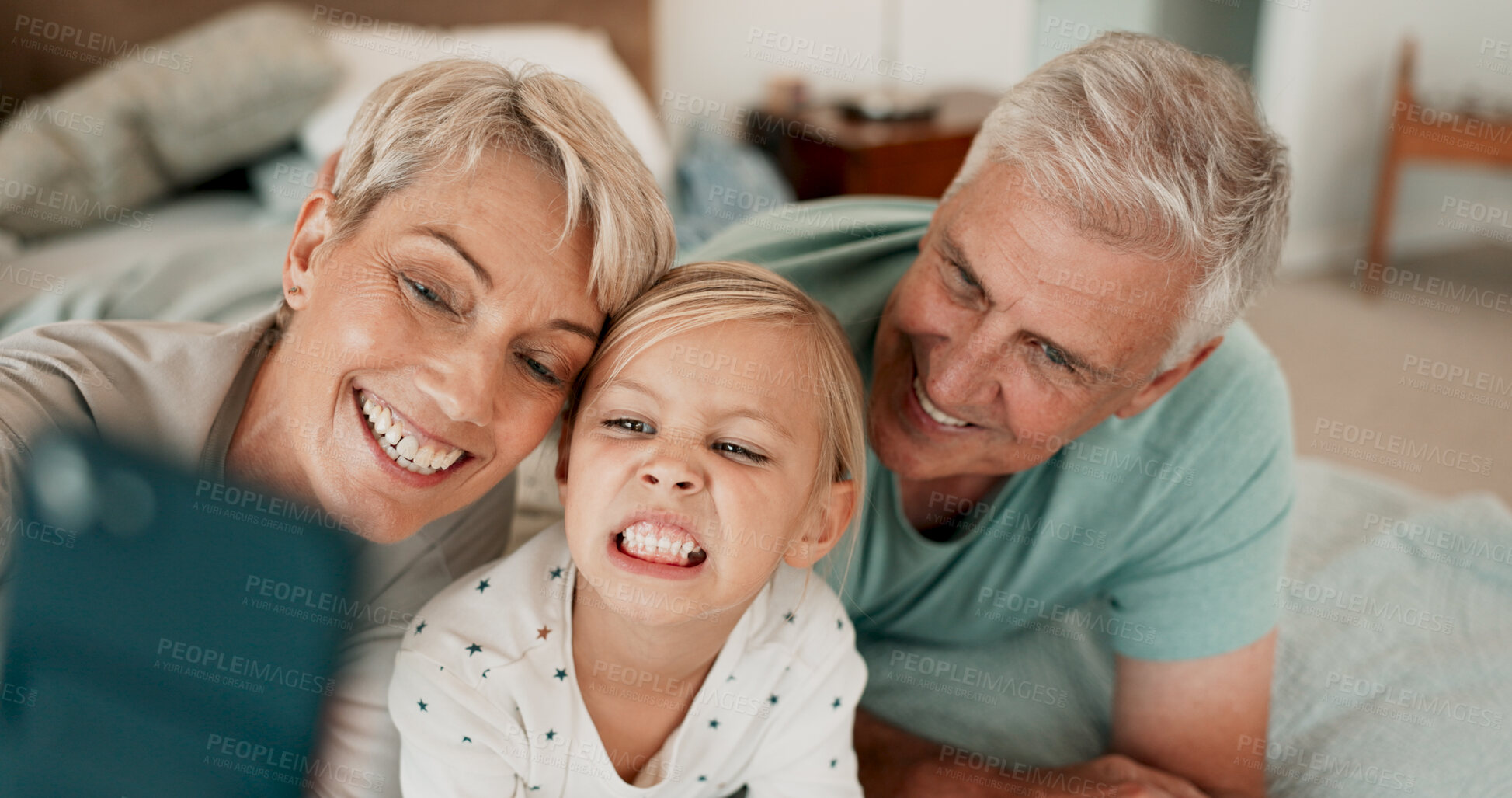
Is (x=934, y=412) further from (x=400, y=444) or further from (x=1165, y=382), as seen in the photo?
(x=400, y=444)

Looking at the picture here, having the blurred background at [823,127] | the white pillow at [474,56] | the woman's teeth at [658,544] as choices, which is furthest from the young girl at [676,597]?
the white pillow at [474,56]

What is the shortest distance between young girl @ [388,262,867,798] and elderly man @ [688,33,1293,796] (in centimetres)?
19

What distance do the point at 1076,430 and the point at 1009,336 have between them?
0.20 meters

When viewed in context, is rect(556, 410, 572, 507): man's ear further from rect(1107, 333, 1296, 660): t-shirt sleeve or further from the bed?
rect(1107, 333, 1296, 660): t-shirt sleeve

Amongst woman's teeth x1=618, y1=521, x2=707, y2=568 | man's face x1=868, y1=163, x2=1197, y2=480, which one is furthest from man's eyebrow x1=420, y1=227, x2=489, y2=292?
man's face x1=868, y1=163, x2=1197, y2=480

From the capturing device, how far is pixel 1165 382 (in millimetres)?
1322

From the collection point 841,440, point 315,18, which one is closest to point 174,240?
point 315,18

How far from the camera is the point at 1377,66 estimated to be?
438 centimetres

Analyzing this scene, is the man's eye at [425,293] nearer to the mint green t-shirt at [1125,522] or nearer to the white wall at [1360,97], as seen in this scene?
the mint green t-shirt at [1125,522]

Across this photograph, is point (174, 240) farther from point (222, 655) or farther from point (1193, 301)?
point (1193, 301)

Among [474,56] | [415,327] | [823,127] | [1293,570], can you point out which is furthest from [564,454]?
[823,127]

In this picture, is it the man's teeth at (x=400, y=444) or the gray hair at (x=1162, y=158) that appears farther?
the gray hair at (x=1162, y=158)

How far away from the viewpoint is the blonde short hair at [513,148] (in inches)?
39.0

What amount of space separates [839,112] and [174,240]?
2.12 m
